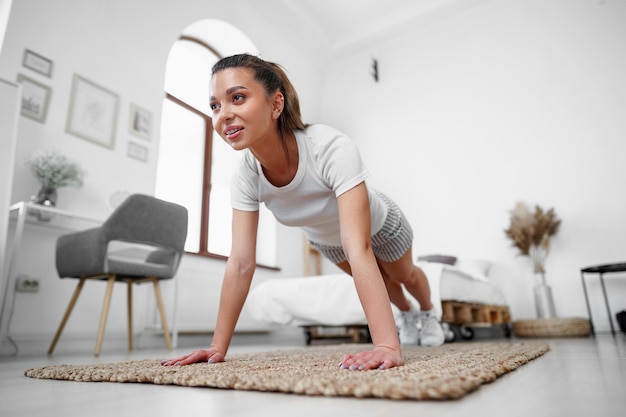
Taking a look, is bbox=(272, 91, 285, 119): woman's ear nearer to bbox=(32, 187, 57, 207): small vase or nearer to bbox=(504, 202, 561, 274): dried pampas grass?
bbox=(32, 187, 57, 207): small vase

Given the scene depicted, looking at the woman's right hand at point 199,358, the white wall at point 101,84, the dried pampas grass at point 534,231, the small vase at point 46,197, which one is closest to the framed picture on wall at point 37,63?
the white wall at point 101,84

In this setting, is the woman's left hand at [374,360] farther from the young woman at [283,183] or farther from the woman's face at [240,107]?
the woman's face at [240,107]

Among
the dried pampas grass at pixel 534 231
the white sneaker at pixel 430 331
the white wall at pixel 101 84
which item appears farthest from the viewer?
the dried pampas grass at pixel 534 231

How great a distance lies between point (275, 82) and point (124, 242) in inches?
58.6

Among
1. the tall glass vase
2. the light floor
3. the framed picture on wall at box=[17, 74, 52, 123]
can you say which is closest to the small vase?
the framed picture on wall at box=[17, 74, 52, 123]

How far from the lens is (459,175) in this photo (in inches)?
172

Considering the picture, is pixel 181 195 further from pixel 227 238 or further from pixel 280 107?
pixel 280 107

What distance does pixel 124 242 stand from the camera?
2209mm

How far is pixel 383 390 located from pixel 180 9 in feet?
12.4

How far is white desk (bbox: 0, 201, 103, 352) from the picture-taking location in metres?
1.98

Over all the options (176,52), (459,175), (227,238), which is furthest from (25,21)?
(459,175)

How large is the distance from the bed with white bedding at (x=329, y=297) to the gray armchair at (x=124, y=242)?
35.0 inches

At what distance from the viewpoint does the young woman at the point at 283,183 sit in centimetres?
92

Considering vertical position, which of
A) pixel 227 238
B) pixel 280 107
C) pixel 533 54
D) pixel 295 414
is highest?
pixel 533 54
